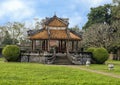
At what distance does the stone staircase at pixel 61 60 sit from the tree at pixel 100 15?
3973 centimetres

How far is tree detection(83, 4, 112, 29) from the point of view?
293ft

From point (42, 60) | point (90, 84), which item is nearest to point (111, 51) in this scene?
point (42, 60)

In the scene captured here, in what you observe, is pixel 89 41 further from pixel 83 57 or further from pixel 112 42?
pixel 83 57

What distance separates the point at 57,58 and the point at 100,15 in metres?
44.2

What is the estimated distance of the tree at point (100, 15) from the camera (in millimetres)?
89312

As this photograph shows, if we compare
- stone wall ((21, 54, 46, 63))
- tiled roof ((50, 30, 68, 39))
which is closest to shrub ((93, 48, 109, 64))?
tiled roof ((50, 30, 68, 39))

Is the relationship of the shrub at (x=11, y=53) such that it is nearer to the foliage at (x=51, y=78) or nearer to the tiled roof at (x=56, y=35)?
the tiled roof at (x=56, y=35)

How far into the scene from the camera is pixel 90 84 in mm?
18984

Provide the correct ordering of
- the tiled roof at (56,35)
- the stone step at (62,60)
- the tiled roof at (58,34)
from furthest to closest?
the tiled roof at (58,34), the tiled roof at (56,35), the stone step at (62,60)

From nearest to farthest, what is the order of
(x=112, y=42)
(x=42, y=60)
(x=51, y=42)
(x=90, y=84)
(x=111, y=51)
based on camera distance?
1. (x=90, y=84)
2. (x=42, y=60)
3. (x=51, y=42)
4. (x=112, y=42)
5. (x=111, y=51)

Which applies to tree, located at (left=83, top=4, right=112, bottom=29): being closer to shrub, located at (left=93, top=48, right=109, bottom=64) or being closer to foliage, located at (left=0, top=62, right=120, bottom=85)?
shrub, located at (left=93, top=48, right=109, bottom=64)

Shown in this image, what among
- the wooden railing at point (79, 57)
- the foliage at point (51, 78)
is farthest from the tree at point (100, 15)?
the foliage at point (51, 78)

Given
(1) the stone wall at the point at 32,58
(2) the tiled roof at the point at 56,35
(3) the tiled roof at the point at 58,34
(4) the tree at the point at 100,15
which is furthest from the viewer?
(4) the tree at the point at 100,15

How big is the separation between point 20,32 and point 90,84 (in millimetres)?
75340
